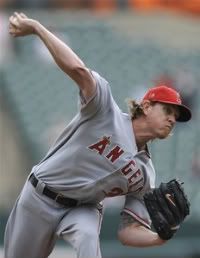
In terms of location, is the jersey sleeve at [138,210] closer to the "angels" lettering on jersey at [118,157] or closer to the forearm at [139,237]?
the forearm at [139,237]

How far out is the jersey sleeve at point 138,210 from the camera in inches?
179

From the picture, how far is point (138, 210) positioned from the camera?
179 inches

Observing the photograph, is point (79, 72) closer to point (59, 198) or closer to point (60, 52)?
point (60, 52)

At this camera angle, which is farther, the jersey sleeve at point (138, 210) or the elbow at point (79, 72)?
the jersey sleeve at point (138, 210)

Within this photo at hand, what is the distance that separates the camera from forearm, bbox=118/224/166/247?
4.44 meters

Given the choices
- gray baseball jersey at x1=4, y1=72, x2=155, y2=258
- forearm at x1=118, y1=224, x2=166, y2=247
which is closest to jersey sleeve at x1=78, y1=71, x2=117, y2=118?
gray baseball jersey at x1=4, y1=72, x2=155, y2=258

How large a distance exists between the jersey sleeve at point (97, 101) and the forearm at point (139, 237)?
704 millimetres

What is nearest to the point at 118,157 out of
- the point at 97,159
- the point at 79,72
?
the point at 97,159

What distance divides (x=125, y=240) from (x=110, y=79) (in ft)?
14.7

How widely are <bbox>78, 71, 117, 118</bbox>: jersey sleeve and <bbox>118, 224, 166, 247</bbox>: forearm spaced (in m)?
0.70

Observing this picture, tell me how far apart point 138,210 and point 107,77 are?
175 inches

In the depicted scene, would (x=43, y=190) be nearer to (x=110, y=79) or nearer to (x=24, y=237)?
(x=24, y=237)

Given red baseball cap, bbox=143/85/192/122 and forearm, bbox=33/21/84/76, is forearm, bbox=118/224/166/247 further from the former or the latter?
forearm, bbox=33/21/84/76

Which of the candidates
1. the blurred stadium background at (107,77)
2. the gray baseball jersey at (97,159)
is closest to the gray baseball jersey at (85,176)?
the gray baseball jersey at (97,159)
